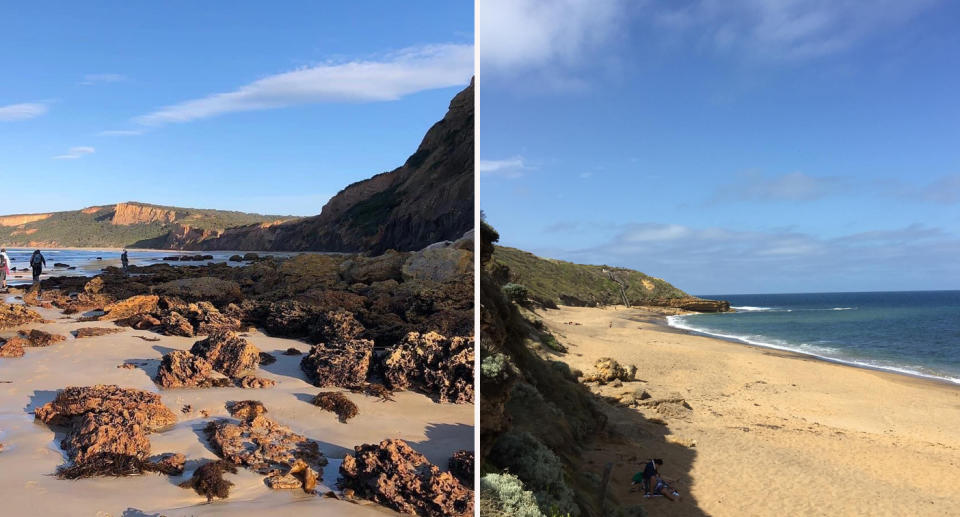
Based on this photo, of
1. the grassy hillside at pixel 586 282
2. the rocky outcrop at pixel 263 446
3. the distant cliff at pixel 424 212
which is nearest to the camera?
the rocky outcrop at pixel 263 446

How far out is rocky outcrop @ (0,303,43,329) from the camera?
3.81 meters

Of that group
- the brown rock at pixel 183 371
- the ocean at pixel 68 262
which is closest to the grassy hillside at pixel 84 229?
the ocean at pixel 68 262

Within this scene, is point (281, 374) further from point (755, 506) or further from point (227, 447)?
point (755, 506)

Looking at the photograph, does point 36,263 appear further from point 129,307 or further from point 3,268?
point 129,307

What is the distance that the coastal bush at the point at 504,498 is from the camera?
313 cm

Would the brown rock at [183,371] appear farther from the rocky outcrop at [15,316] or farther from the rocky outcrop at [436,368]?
the rocky outcrop at [15,316]

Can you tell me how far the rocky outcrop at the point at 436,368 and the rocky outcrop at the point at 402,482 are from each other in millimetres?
852

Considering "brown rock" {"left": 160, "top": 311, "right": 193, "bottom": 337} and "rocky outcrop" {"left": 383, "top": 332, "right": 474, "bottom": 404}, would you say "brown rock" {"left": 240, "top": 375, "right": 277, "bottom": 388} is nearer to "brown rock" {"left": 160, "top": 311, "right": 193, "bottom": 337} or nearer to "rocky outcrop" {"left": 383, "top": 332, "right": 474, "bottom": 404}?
"rocky outcrop" {"left": 383, "top": 332, "right": 474, "bottom": 404}

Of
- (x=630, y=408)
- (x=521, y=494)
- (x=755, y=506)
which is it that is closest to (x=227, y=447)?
(x=521, y=494)

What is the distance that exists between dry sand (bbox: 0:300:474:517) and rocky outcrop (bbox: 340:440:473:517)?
6 centimetres

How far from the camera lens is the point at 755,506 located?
6.83 m

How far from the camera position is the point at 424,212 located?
860 cm

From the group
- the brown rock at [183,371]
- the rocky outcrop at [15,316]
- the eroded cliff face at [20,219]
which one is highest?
the eroded cliff face at [20,219]

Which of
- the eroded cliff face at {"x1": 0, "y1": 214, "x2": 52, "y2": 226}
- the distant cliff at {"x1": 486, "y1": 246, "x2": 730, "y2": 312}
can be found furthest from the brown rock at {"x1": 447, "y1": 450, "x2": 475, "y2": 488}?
the distant cliff at {"x1": 486, "y1": 246, "x2": 730, "y2": 312}
